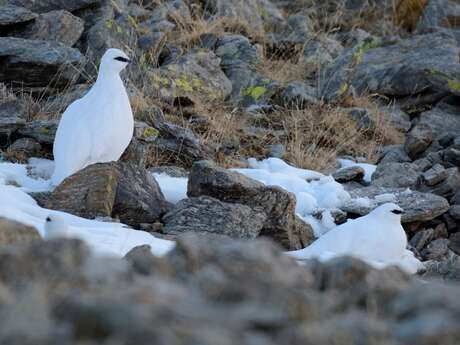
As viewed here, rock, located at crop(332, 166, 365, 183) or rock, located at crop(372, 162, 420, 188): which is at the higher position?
rock, located at crop(372, 162, 420, 188)

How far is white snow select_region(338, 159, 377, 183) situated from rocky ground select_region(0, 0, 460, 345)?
0.26 ft

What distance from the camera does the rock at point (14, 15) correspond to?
32.6 ft

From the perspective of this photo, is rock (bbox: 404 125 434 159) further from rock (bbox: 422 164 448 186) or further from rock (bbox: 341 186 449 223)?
rock (bbox: 341 186 449 223)

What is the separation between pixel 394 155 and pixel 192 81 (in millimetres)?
2213

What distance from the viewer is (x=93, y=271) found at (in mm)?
2383

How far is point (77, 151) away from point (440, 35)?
6501 millimetres

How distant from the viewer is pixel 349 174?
8641mm

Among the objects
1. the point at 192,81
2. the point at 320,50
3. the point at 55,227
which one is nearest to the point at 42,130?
the point at 192,81

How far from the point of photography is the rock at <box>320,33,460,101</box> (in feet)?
35.1

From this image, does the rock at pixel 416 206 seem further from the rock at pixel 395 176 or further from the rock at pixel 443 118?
the rock at pixel 443 118

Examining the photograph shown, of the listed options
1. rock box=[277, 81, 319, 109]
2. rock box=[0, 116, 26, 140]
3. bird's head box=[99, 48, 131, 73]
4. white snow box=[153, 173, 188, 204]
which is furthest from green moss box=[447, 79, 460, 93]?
rock box=[0, 116, 26, 140]

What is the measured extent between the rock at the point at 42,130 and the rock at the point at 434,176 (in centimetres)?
322

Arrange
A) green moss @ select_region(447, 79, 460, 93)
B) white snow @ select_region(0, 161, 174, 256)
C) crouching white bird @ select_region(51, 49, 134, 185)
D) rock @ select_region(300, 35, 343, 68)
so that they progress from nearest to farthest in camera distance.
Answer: white snow @ select_region(0, 161, 174, 256)
crouching white bird @ select_region(51, 49, 134, 185)
green moss @ select_region(447, 79, 460, 93)
rock @ select_region(300, 35, 343, 68)

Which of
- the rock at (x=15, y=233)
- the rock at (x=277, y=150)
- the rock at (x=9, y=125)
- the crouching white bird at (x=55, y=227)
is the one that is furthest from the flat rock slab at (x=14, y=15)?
the rock at (x=15, y=233)
